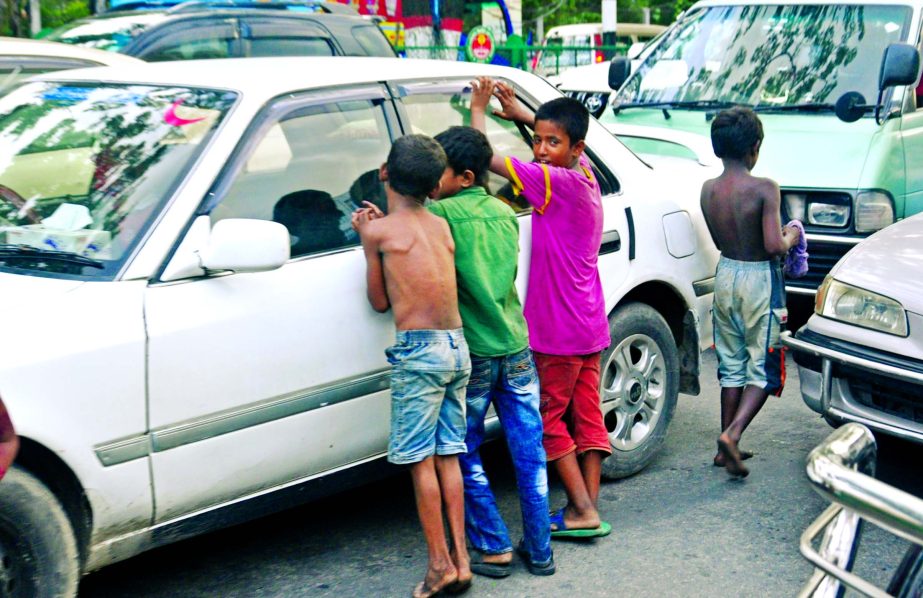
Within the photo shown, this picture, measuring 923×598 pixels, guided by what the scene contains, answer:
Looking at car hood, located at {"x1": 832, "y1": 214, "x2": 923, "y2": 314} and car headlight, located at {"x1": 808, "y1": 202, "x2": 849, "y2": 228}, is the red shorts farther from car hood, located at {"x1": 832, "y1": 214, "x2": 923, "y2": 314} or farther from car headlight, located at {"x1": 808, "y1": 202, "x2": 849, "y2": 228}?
car headlight, located at {"x1": 808, "y1": 202, "x2": 849, "y2": 228}

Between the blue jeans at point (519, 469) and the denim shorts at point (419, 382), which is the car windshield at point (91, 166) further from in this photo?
the blue jeans at point (519, 469)

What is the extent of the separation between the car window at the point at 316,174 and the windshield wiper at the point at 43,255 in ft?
1.26

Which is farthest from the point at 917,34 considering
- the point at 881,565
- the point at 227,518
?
the point at 227,518

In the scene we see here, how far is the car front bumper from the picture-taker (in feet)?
13.6

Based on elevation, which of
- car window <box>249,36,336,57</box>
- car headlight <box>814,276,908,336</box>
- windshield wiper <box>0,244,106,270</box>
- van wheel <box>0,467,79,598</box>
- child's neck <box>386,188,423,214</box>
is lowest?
van wheel <box>0,467,79,598</box>

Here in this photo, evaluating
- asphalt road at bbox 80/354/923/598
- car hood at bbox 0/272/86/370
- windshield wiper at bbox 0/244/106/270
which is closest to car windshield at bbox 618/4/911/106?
asphalt road at bbox 80/354/923/598

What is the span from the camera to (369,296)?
3.67 m

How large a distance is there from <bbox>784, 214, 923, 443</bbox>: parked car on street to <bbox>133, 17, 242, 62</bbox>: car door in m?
6.36

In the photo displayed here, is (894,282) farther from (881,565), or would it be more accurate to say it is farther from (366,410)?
(366,410)

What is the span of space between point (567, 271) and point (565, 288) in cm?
6

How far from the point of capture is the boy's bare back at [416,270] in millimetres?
3564

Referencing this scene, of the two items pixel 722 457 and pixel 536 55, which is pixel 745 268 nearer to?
pixel 722 457

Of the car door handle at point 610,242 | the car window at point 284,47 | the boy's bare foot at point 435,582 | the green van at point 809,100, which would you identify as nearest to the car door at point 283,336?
the boy's bare foot at point 435,582

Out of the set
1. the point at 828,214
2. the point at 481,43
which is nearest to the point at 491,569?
the point at 828,214
